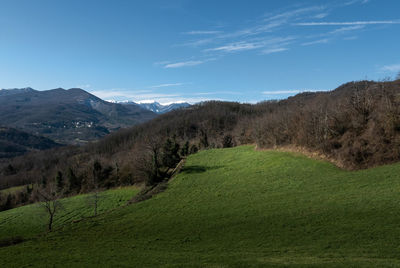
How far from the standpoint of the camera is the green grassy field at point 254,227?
1930cm

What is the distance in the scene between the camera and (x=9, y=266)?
80.3 feet

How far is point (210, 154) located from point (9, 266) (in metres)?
58.9

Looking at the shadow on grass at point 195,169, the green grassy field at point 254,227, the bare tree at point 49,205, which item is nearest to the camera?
the green grassy field at point 254,227

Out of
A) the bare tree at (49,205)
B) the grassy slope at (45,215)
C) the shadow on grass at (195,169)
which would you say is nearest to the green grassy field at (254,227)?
the shadow on grass at (195,169)

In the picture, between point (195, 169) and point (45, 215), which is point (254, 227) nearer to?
point (195, 169)

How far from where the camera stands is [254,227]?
2698cm

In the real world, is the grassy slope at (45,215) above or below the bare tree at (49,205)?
below

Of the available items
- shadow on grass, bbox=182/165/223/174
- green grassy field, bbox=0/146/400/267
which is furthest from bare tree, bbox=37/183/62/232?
shadow on grass, bbox=182/165/223/174

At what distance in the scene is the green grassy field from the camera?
1930cm

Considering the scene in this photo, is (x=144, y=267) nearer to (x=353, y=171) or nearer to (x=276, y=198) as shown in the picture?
(x=276, y=198)

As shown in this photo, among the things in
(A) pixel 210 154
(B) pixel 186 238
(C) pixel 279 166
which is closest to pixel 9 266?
(B) pixel 186 238

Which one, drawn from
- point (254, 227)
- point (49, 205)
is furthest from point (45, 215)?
point (254, 227)

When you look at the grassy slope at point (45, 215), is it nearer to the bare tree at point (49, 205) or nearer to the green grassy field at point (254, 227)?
the bare tree at point (49, 205)

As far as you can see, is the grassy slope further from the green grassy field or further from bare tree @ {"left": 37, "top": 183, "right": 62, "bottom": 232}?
the green grassy field
